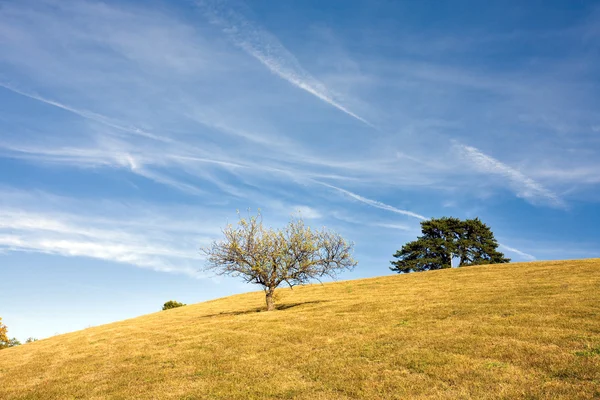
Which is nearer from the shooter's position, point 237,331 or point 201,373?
point 201,373

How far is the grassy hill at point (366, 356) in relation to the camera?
15.0 meters

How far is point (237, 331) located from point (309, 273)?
14.5 meters

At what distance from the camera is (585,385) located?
13.4 meters

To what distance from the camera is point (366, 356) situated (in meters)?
20.0

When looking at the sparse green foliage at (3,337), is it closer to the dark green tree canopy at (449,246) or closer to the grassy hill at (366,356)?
the grassy hill at (366,356)

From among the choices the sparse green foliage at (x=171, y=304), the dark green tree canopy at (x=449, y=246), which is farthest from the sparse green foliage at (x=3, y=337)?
the dark green tree canopy at (x=449, y=246)

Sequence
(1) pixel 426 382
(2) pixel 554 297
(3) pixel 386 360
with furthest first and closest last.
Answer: (2) pixel 554 297
(3) pixel 386 360
(1) pixel 426 382

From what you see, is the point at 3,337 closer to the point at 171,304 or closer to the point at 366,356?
the point at 171,304

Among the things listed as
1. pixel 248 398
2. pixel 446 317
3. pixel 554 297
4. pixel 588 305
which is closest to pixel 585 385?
pixel 248 398

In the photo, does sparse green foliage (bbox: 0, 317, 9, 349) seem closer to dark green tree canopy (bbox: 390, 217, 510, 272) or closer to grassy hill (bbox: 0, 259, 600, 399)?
grassy hill (bbox: 0, 259, 600, 399)

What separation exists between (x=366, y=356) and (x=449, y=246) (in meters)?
84.5

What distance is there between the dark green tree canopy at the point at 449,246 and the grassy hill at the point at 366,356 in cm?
5888

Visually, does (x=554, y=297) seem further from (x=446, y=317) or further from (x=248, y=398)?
(x=248, y=398)

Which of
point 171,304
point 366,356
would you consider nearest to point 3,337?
point 171,304
